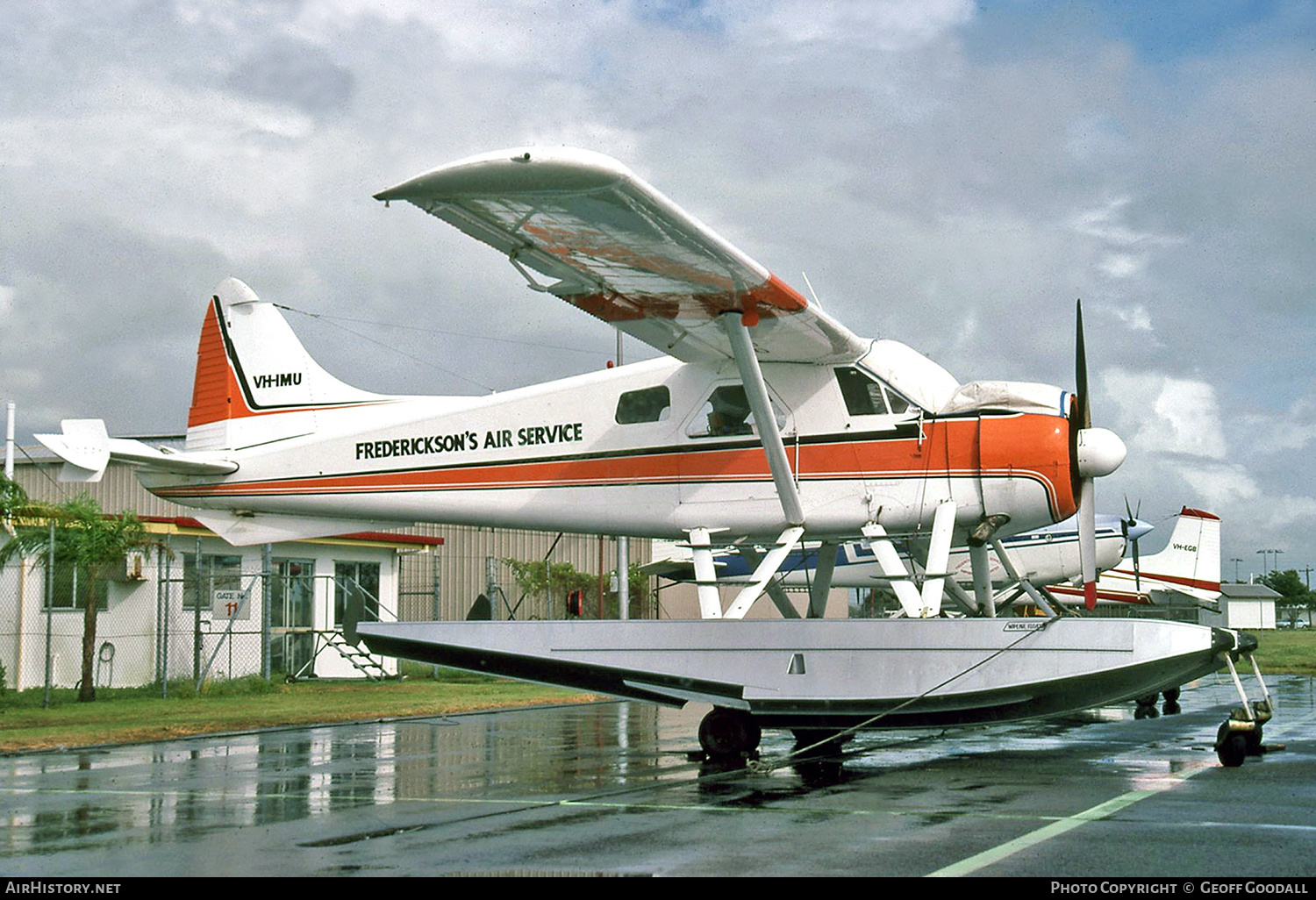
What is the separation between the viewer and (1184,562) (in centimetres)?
3250

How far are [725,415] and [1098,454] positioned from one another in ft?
11.1

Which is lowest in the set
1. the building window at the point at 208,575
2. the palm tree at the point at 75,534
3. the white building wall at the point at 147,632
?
the white building wall at the point at 147,632

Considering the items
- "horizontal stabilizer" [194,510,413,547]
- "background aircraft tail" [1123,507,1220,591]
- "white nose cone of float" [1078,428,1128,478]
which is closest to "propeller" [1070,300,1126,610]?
"white nose cone of float" [1078,428,1128,478]

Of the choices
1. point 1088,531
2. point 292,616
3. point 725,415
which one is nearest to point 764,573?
point 725,415

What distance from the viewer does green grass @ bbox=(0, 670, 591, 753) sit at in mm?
14648

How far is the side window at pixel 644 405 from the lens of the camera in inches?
486

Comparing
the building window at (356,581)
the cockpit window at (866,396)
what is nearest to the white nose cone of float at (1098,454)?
the cockpit window at (866,396)

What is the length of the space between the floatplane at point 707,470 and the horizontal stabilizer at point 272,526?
2 cm

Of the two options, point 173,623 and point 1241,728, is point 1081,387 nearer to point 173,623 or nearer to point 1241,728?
point 1241,728

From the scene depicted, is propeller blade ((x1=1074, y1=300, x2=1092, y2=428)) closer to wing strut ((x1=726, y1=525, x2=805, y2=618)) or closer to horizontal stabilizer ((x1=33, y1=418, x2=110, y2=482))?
wing strut ((x1=726, y1=525, x2=805, y2=618))

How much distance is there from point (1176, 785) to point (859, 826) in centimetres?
314

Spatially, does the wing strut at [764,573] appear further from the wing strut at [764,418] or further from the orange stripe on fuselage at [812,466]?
the orange stripe on fuselage at [812,466]

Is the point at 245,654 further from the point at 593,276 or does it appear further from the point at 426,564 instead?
the point at 593,276

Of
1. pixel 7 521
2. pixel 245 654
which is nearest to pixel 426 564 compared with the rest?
pixel 245 654
